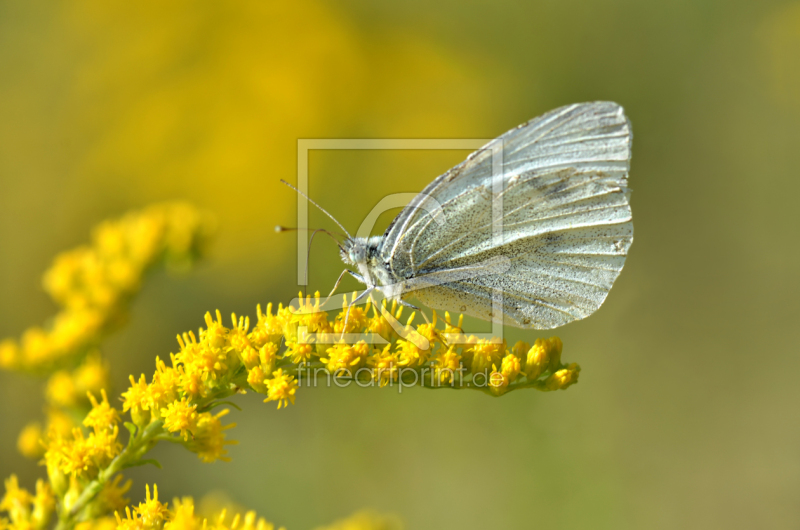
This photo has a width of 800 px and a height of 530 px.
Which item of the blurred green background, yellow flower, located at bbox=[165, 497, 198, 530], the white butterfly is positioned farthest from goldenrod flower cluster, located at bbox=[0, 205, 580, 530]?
the blurred green background

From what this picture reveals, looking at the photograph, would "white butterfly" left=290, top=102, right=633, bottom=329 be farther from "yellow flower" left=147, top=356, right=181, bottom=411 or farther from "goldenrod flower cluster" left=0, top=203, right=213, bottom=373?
"goldenrod flower cluster" left=0, top=203, right=213, bottom=373

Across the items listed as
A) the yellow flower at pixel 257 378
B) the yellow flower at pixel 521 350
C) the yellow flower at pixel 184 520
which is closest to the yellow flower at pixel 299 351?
the yellow flower at pixel 257 378

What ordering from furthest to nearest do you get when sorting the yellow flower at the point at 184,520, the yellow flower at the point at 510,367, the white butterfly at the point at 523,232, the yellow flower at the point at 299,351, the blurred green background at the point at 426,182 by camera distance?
the blurred green background at the point at 426,182 → the white butterfly at the point at 523,232 → the yellow flower at the point at 510,367 → the yellow flower at the point at 299,351 → the yellow flower at the point at 184,520

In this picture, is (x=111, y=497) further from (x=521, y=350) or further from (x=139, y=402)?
(x=521, y=350)

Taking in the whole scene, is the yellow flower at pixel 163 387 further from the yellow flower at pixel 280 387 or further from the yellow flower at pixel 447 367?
the yellow flower at pixel 447 367

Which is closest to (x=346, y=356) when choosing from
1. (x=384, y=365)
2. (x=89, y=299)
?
(x=384, y=365)

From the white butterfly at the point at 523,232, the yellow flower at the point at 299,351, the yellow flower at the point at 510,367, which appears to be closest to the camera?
the yellow flower at the point at 299,351

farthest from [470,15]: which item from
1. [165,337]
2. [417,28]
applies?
[165,337]
